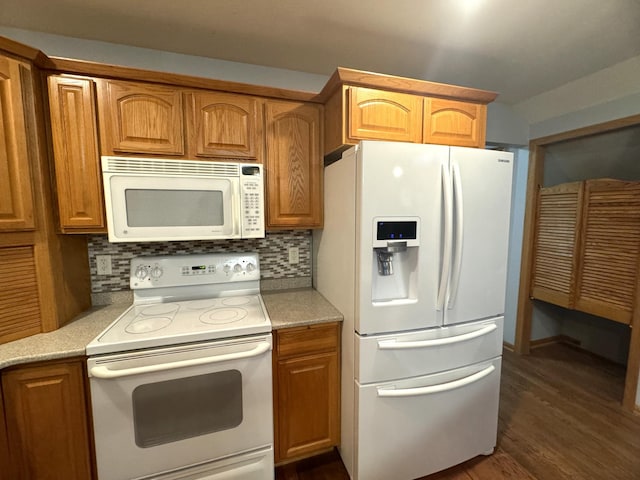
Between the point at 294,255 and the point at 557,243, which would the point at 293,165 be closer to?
the point at 294,255

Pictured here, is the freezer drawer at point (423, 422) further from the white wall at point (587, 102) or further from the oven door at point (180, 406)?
the white wall at point (587, 102)

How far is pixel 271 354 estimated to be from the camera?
4.72ft

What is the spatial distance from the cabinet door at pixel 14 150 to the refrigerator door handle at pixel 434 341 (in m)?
1.74

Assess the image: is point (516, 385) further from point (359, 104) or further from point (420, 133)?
point (359, 104)

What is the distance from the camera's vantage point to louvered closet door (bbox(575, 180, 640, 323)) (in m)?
2.19

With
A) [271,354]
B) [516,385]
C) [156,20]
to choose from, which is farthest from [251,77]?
[516,385]

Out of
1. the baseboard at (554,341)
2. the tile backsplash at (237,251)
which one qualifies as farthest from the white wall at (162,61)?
the baseboard at (554,341)

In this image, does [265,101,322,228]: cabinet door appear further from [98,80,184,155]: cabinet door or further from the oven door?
the oven door

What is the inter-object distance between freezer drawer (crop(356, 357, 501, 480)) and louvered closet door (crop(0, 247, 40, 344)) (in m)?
1.60

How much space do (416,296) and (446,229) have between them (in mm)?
364

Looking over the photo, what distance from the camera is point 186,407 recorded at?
1.33 metres

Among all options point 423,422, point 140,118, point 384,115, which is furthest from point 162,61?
point 423,422

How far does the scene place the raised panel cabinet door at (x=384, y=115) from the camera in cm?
145

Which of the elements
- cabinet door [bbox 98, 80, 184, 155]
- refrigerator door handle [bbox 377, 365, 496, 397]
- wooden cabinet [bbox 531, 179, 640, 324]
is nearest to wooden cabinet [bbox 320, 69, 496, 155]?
cabinet door [bbox 98, 80, 184, 155]
